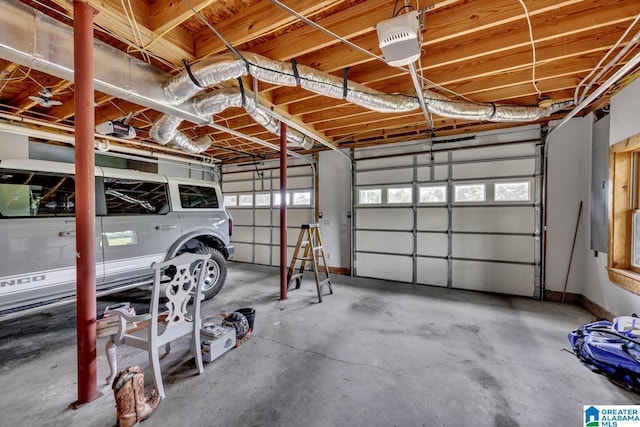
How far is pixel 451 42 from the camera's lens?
106 inches

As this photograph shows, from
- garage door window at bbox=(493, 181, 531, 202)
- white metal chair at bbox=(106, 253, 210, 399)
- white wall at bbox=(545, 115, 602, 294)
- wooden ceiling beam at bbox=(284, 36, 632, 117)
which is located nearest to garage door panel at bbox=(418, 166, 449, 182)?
garage door window at bbox=(493, 181, 531, 202)

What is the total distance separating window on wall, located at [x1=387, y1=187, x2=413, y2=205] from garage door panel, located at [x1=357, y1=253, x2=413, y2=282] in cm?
121

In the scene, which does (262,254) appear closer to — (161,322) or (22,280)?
(22,280)

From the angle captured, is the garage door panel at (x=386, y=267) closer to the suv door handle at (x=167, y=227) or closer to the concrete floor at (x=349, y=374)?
the concrete floor at (x=349, y=374)

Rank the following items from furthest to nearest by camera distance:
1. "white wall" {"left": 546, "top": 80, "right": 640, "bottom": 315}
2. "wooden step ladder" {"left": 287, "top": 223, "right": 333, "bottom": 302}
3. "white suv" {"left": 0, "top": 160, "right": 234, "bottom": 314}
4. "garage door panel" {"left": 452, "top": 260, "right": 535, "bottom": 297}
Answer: "garage door panel" {"left": 452, "top": 260, "right": 535, "bottom": 297}, "wooden step ladder" {"left": 287, "top": 223, "right": 333, "bottom": 302}, "white wall" {"left": 546, "top": 80, "right": 640, "bottom": 315}, "white suv" {"left": 0, "top": 160, "right": 234, "bottom": 314}

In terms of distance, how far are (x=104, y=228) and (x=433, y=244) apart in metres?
5.41

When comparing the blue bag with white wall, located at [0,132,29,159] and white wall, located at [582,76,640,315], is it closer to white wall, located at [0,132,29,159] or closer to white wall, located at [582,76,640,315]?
white wall, located at [582,76,640,315]

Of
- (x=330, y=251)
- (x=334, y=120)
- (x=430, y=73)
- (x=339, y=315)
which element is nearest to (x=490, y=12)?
(x=430, y=73)

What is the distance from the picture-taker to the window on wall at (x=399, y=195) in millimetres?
5598

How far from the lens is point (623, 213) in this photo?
3.32 meters

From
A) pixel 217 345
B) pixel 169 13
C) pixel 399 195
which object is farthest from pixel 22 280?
pixel 399 195

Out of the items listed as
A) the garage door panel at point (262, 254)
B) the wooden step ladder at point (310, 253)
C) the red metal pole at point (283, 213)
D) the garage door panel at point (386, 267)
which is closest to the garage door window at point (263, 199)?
the garage door panel at point (262, 254)

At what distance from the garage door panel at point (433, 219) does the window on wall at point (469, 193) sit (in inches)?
13.5

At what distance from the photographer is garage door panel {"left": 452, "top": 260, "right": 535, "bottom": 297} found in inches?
181
